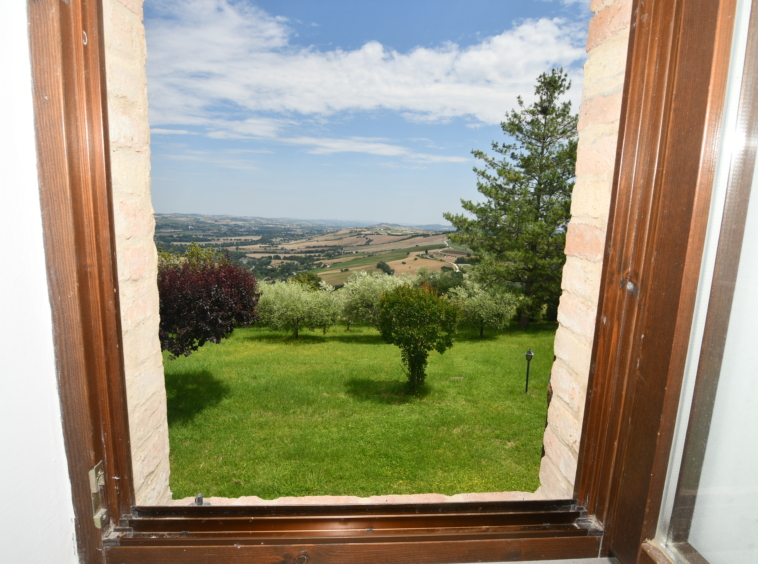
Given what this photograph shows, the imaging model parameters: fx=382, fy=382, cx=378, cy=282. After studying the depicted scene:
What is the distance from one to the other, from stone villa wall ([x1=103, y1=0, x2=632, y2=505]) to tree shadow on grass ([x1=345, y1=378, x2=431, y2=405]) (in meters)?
5.94

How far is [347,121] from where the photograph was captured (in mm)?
28953

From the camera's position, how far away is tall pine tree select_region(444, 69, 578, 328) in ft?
37.9

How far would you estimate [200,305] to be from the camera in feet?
17.1

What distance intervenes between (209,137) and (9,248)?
3531 centimetres

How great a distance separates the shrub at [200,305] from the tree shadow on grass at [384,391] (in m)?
2.60

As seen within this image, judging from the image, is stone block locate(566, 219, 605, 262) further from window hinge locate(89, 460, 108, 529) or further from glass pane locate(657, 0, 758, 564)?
window hinge locate(89, 460, 108, 529)

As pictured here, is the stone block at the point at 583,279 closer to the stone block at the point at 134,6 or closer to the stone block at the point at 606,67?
the stone block at the point at 606,67

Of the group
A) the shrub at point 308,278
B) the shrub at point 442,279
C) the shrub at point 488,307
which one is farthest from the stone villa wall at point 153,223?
the shrub at point 308,278

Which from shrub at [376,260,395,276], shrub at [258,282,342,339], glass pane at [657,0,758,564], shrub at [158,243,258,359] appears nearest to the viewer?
glass pane at [657,0,758,564]

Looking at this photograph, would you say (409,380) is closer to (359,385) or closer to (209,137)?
(359,385)

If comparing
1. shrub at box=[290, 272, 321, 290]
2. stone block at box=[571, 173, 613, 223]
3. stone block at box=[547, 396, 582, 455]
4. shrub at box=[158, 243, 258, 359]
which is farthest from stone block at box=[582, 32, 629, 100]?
shrub at box=[290, 272, 321, 290]

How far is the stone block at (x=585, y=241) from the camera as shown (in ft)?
2.70

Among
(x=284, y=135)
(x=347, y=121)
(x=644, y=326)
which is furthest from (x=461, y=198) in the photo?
(x=284, y=135)

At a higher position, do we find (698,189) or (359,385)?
(698,189)
